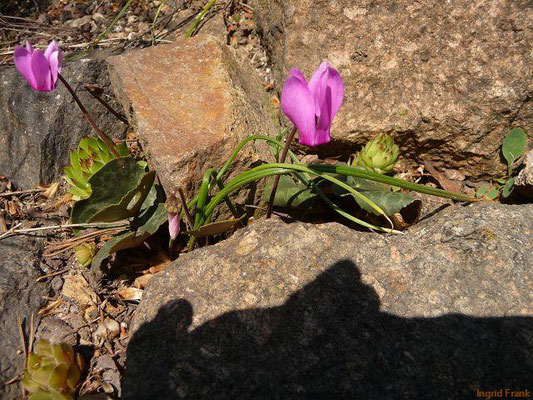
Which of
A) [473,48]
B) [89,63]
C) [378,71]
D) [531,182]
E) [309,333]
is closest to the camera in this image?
[309,333]

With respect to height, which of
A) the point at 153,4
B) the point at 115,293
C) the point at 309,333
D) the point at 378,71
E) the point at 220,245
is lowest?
the point at 115,293

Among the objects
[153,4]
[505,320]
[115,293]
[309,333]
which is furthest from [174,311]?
[153,4]

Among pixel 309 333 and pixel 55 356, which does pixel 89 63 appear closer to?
pixel 55 356

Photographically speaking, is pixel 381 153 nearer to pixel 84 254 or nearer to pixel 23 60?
pixel 84 254

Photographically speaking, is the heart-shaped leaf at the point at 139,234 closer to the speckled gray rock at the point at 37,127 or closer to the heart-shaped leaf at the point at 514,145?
the speckled gray rock at the point at 37,127

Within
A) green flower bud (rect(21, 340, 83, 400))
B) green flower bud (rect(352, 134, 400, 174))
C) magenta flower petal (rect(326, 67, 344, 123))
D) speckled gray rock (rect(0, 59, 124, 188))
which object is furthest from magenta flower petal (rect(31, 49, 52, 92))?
green flower bud (rect(352, 134, 400, 174))

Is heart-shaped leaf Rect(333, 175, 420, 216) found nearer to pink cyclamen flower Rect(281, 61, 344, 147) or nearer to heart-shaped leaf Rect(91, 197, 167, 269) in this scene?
pink cyclamen flower Rect(281, 61, 344, 147)
